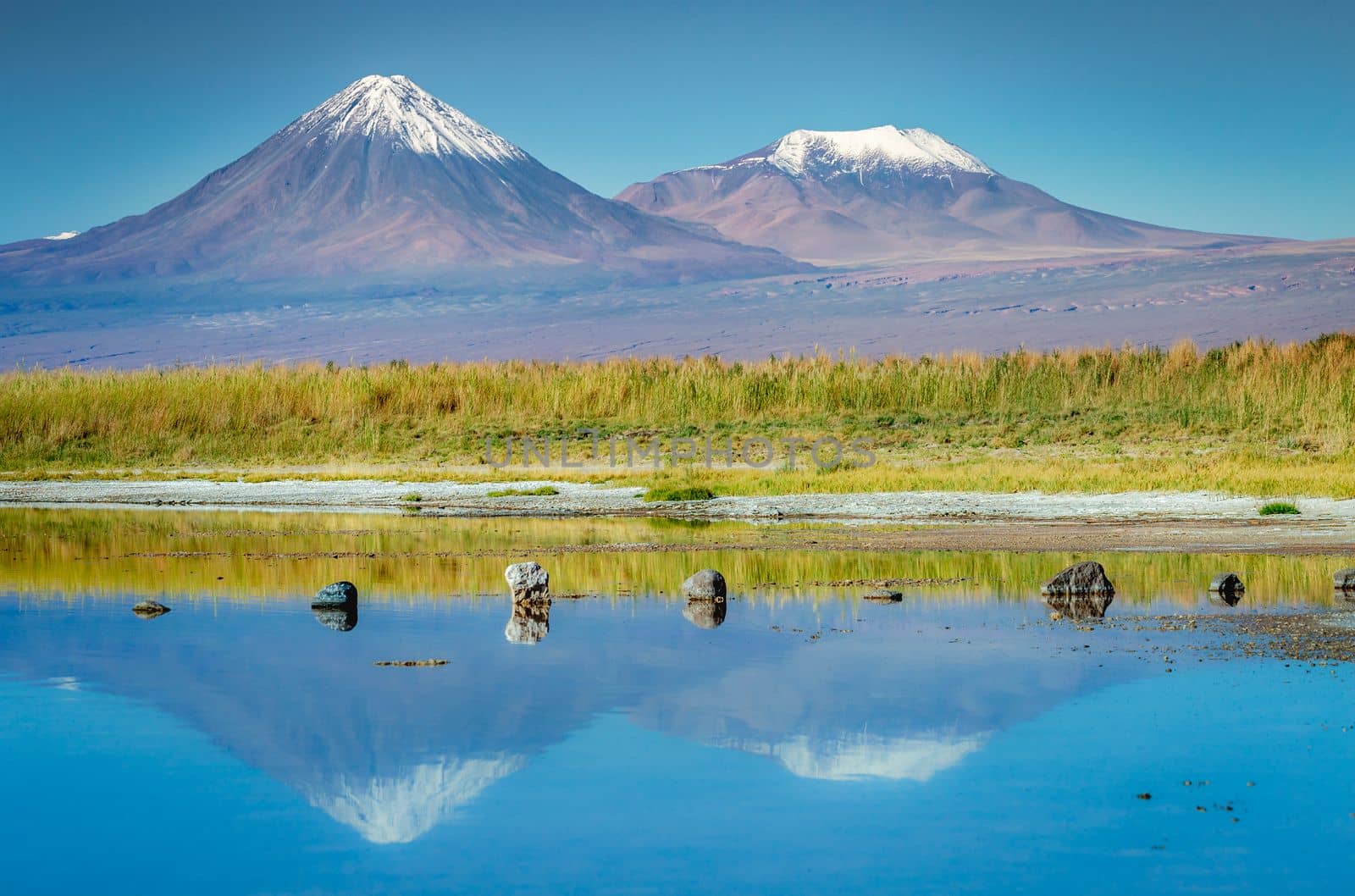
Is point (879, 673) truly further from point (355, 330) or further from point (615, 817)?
point (355, 330)

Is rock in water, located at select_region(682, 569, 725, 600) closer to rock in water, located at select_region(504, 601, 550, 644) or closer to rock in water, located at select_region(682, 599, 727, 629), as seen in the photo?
rock in water, located at select_region(682, 599, 727, 629)

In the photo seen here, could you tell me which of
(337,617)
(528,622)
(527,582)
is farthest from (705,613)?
(337,617)

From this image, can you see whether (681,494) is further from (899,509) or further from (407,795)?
(407,795)

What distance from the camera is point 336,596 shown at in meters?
12.6

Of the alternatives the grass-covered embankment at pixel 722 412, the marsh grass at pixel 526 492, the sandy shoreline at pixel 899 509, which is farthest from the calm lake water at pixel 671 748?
the grass-covered embankment at pixel 722 412

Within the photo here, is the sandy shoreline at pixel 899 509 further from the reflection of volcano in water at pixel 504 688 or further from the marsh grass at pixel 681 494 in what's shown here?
the reflection of volcano in water at pixel 504 688

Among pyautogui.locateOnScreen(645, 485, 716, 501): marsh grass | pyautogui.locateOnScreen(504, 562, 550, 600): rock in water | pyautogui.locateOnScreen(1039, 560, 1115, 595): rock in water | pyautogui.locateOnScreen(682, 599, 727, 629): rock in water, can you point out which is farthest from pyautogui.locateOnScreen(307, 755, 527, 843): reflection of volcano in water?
pyautogui.locateOnScreen(645, 485, 716, 501): marsh grass

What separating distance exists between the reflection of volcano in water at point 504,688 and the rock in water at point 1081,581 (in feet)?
5.03

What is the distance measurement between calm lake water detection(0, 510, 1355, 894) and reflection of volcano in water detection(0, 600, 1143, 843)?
0.03 m

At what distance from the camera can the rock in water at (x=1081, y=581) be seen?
12531mm

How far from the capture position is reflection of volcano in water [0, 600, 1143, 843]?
727cm

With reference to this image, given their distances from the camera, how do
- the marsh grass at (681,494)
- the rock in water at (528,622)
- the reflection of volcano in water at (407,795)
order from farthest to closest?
1. the marsh grass at (681,494)
2. the rock in water at (528,622)
3. the reflection of volcano in water at (407,795)

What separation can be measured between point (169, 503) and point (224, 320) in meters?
158

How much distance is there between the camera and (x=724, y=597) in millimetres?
12906
